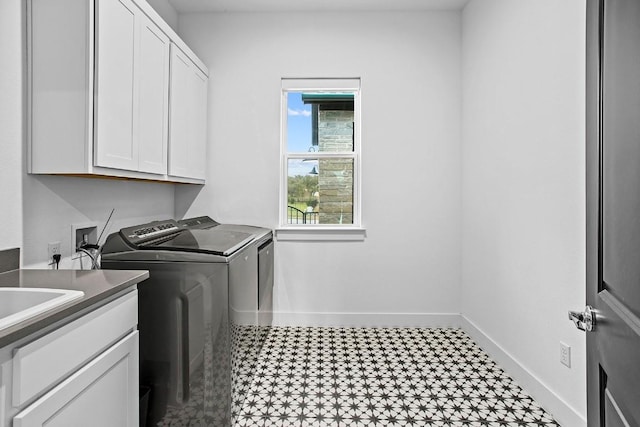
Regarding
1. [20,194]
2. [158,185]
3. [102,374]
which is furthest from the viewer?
[158,185]

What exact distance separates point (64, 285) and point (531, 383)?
243 cm

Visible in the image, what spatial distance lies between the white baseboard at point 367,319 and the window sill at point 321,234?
663 millimetres

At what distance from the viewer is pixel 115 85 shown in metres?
1.98

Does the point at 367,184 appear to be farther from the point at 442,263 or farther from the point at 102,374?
the point at 102,374

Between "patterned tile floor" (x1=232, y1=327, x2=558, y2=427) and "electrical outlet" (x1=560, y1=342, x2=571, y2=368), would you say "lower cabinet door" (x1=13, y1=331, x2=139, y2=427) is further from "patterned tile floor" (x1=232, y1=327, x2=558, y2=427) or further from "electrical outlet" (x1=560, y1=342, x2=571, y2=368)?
"electrical outlet" (x1=560, y1=342, x2=571, y2=368)

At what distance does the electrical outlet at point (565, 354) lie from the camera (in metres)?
2.05

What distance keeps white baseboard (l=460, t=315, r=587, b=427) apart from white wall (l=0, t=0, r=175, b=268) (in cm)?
259

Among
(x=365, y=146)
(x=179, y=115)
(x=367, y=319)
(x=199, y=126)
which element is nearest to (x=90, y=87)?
(x=179, y=115)

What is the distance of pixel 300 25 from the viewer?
11.7 ft

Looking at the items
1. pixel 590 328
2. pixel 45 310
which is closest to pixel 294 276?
pixel 45 310

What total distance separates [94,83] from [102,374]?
49.1 inches

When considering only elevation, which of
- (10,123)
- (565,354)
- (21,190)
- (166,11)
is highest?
(166,11)

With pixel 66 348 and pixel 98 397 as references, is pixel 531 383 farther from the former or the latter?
pixel 66 348

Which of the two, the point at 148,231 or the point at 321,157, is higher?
the point at 321,157
